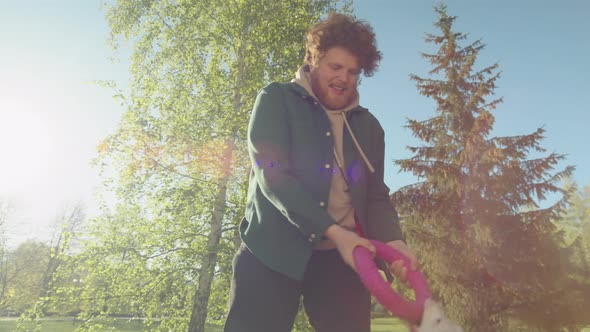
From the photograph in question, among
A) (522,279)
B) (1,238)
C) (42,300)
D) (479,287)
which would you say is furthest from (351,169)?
(1,238)

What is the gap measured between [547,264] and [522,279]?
149 cm

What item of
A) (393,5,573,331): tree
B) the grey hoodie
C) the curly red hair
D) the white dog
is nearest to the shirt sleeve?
the grey hoodie

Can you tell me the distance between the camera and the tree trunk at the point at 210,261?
1129 centimetres

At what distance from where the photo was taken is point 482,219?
15141 millimetres

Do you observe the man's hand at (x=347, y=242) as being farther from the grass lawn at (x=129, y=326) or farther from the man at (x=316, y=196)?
the grass lawn at (x=129, y=326)

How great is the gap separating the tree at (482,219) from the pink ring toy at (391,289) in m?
14.1

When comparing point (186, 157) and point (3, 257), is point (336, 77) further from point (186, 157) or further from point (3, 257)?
point (3, 257)

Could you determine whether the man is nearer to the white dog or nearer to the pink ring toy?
the pink ring toy

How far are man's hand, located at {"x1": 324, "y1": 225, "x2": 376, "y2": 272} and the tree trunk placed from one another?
997cm

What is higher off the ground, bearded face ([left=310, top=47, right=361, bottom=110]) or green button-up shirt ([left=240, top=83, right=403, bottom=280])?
bearded face ([left=310, top=47, right=361, bottom=110])

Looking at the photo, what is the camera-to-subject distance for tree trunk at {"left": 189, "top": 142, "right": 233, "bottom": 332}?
444 inches

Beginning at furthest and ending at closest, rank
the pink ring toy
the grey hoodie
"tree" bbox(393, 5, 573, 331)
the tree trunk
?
"tree" bbox(393, 5, 573, 331)
the tree trunk
the grey hoodie
the pink ring toy

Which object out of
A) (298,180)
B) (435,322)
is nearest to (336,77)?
(298,180)

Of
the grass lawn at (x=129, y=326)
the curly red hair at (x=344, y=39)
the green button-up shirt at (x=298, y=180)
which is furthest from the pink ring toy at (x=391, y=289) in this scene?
the grass lawn at (x=129, y=326)
